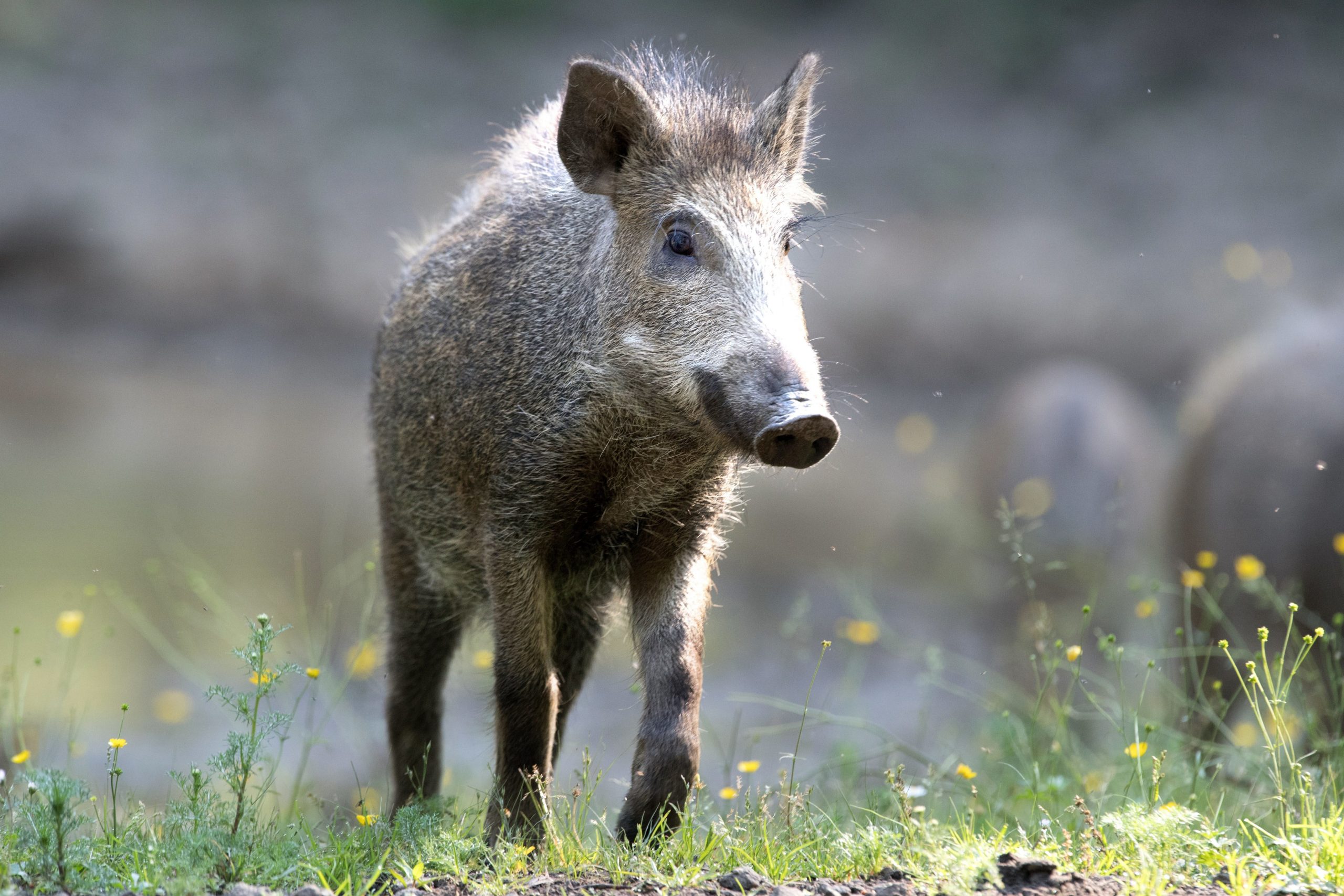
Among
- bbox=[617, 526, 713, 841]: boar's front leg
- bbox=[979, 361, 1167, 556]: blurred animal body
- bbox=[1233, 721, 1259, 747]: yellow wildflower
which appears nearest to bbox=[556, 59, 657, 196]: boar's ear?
bbox=[617, 526, 713, 841]: boar's front leg

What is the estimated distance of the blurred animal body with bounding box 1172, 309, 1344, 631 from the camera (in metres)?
5.26

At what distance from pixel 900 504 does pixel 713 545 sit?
699 centimetres

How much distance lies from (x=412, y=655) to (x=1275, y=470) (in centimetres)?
346

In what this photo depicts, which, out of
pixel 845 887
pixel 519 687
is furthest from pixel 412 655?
pixel 845 887

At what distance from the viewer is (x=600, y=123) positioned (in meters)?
3.71

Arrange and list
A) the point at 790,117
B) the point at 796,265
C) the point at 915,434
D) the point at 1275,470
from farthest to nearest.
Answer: the point at 915,434 < the point at 796,265 < the point at 1275,470 < the point at 790,117

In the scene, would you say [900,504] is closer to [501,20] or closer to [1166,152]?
[1166,152]

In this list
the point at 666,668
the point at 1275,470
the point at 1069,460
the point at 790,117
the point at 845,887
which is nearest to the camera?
the point at 845,887

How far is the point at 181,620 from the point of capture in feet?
23.2

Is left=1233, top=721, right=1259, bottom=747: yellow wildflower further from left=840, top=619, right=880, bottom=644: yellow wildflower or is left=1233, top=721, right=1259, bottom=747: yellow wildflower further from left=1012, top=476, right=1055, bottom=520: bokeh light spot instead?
left=1012, top=476, right=1055, bottom=520: bokeh light spot

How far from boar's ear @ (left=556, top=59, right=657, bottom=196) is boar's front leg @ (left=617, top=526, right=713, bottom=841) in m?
1.00

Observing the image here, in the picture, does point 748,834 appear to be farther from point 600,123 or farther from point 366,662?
point 366,662

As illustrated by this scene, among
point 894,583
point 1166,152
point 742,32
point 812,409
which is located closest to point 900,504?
point 894,583

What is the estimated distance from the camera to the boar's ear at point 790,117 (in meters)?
3.78
